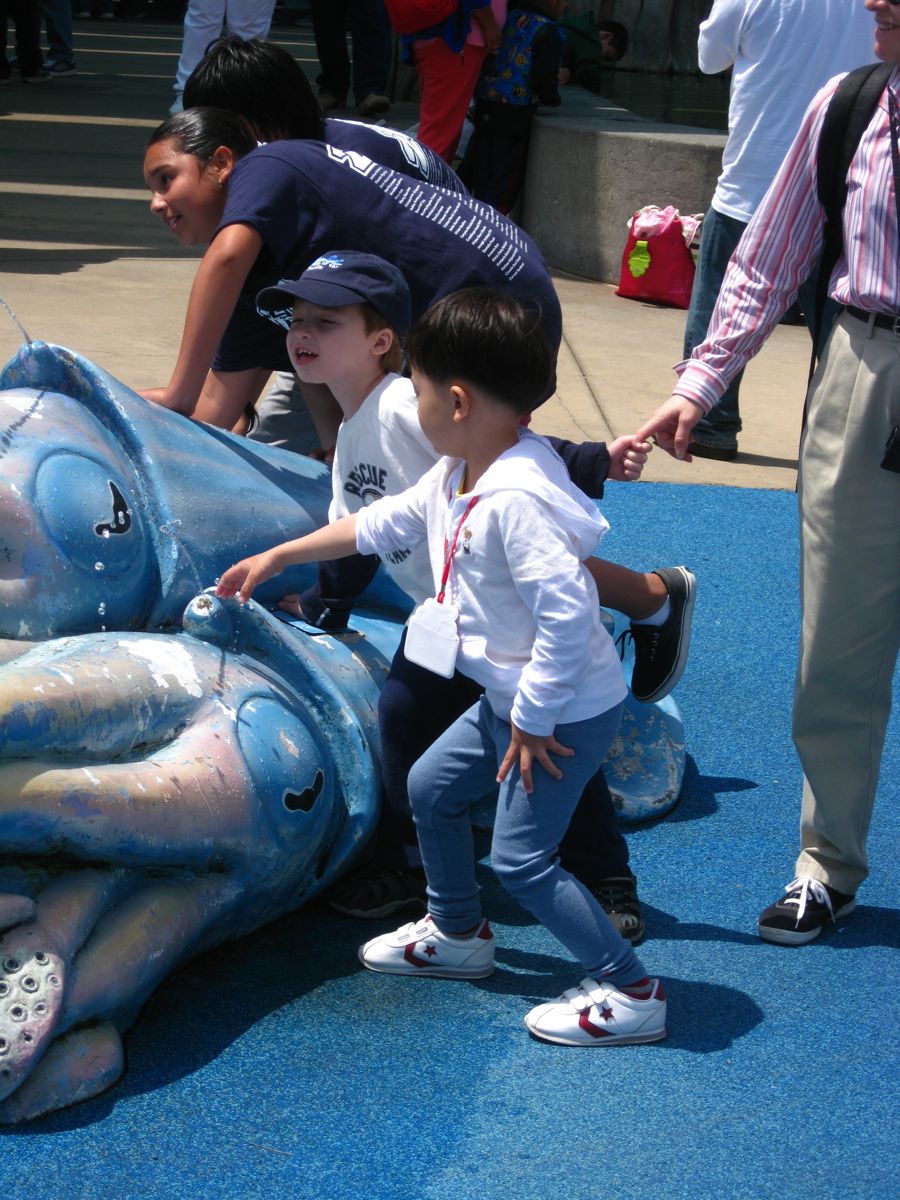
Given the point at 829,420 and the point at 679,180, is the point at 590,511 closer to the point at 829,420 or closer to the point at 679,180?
the point at 829,420

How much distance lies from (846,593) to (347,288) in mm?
1172

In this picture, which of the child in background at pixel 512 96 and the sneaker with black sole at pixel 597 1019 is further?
the child in background at pixel 512 96

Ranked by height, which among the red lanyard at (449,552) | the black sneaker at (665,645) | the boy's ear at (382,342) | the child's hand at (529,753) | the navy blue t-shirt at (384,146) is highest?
the navy blue t-shirt at (384,146)

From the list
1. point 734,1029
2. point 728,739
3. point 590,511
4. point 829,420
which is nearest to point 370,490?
point 590,511

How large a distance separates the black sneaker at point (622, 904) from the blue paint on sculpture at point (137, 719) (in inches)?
19.8

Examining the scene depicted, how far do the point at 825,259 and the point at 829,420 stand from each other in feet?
1.07

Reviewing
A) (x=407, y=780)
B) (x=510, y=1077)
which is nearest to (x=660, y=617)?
(x=407, y=780)


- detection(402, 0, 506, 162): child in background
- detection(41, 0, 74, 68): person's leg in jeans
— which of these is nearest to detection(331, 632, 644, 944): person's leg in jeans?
detection(402, 0, 506, 162): child in background

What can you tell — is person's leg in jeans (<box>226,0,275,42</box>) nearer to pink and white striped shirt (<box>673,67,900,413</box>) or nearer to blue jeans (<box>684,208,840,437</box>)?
blue jeans (<box>684,208,840,437</box>)

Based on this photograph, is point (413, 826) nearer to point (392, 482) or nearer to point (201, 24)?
point (392, 482)

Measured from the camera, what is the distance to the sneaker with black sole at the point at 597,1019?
2.84 meters

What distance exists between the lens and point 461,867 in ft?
9.66

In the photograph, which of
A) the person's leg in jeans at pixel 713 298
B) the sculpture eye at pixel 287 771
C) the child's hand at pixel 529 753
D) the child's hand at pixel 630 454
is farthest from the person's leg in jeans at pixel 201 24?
the child's hand at pixel 529 753

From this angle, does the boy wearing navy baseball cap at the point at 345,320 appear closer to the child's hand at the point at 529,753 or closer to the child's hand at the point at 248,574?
the child's hand at the point at 248,574
